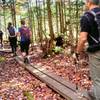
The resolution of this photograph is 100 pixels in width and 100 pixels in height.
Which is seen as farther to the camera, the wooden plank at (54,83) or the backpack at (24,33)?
the backpack at (24,33)

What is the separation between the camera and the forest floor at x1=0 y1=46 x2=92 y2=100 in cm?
948

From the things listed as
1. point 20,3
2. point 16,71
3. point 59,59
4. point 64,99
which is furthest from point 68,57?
point 20,3

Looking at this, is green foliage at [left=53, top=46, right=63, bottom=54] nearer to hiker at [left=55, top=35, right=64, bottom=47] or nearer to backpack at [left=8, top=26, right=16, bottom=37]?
hiker at [left=55, top=35, right=64, bottom=47]

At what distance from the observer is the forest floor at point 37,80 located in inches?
373

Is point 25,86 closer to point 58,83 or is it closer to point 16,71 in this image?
point 58,83

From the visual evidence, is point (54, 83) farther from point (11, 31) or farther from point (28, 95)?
point (11, 31)

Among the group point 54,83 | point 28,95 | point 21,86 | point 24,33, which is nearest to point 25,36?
point 24,33

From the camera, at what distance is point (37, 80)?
11.3 metres

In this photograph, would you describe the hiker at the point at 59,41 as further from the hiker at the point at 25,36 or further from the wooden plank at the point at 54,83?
the wooden plank at the point at 54,83

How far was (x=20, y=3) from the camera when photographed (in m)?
24.6

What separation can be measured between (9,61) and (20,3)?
9.03 metres

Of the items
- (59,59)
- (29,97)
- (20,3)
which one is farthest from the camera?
Result: (20,3)

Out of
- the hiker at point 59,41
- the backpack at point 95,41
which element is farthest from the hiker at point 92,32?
the hiker at point 59,41

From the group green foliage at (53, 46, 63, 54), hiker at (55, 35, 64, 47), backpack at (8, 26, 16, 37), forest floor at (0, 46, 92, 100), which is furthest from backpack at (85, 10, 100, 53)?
backpack at (8, 26, 16, 37)
